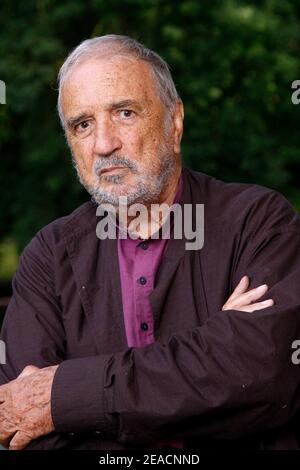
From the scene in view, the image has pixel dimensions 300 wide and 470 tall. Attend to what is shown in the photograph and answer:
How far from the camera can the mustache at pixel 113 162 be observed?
7.38ft

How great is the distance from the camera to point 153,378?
6.43 ft

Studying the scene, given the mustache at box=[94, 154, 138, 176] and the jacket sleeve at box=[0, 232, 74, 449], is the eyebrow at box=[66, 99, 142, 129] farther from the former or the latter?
the jacket sleeve at box=[0, 232, 74, 449]

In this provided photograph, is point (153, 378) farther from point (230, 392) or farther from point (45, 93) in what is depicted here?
point (45, 93)

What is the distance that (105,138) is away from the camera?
7.32 feet

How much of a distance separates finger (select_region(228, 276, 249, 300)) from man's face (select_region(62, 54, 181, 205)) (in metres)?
0.37

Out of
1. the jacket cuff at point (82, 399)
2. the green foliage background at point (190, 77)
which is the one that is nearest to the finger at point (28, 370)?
the jacket cuff at point (82, 399)

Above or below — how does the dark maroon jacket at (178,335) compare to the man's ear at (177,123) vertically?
below

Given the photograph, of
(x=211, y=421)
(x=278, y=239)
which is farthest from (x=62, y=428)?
(x=278, y=239)

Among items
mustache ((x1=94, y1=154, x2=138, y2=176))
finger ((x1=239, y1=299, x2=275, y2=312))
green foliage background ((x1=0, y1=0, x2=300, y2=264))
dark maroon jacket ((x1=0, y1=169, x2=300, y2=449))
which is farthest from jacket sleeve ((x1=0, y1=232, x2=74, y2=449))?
green foliage background ((x1=0, y1=0, x2=300, y2=264))

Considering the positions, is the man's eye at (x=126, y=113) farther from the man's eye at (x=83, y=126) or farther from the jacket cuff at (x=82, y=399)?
the jacket cuff at (x=82, y=399)

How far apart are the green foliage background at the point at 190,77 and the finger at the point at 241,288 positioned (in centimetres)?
863

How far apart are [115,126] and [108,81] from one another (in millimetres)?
120
